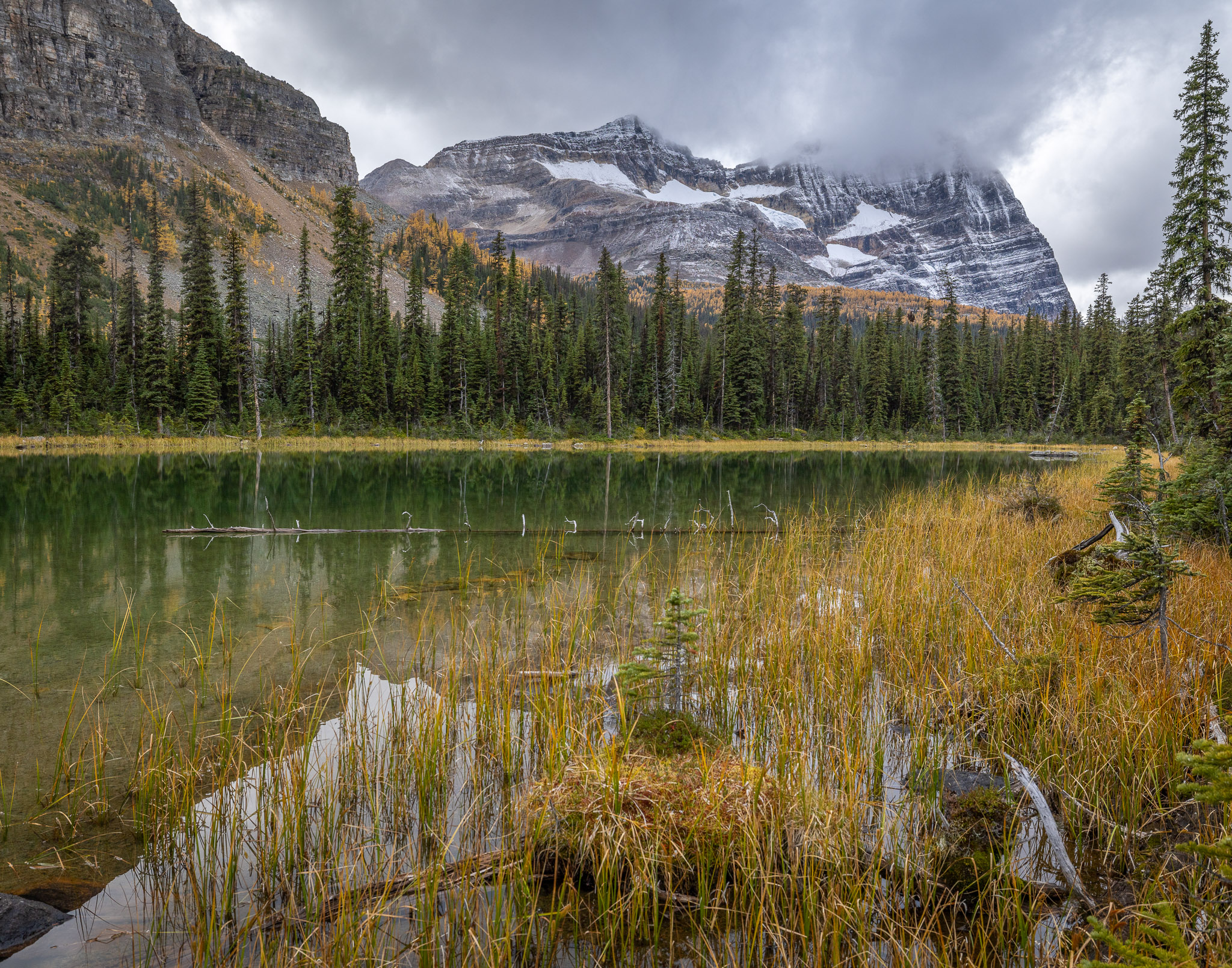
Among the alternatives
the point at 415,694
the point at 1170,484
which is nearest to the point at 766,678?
the point at 415,694

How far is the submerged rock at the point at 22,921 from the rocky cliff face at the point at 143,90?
461 feet

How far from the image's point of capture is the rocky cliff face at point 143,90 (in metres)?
106

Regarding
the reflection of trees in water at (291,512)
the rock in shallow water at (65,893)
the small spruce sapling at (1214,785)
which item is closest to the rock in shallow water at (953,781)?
the small spruce sapling at (1214,785)

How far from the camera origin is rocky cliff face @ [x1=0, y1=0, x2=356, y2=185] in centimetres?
10650

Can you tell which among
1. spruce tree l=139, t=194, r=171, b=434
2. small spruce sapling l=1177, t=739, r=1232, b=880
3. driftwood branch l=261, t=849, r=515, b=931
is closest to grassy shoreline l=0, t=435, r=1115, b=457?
spruce tree l=139, t=194, r=171, b=434

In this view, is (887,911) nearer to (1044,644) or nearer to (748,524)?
(1044,644)

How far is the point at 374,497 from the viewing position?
58.2 feet

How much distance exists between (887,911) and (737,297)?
5898 cm

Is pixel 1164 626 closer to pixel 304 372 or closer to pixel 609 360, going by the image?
pixel 609 360

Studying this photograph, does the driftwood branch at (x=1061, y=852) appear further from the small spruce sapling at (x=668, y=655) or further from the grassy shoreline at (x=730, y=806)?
the small spruce sapling at (x=668, y=655)

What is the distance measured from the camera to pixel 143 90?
123562mm

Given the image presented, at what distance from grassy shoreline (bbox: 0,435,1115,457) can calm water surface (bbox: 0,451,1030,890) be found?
11930 mm

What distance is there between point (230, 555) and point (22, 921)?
862 cm

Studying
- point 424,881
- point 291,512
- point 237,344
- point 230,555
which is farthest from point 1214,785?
point 237,344
